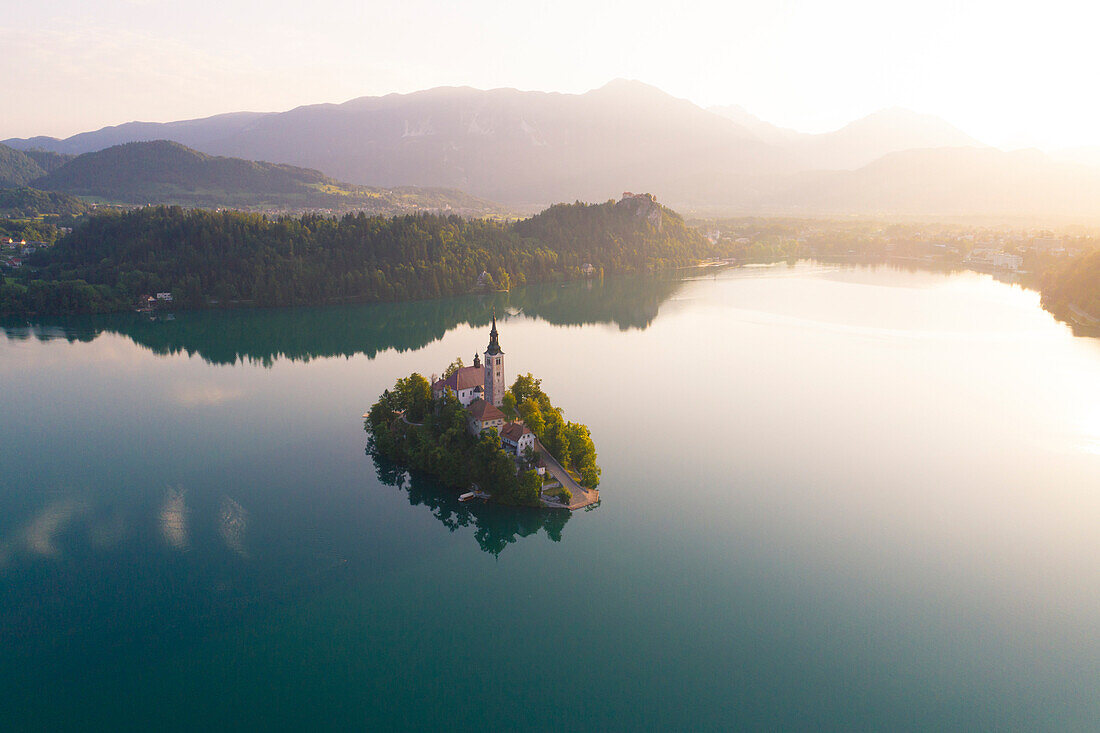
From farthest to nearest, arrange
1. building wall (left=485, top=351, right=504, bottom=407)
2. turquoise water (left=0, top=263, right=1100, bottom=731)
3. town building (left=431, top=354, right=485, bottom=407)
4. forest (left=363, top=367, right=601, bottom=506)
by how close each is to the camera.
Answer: town building (left=431, top=354, right=485, bottom=407)
building wall (left=485, top=351, right=504, bottom=407)
forest (left=363, top=367, right=601, bottom=506)
turquoise water (left=0, top=263, right=1100, bottom=731)

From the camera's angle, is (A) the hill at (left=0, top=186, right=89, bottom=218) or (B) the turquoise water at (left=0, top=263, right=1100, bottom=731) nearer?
(B) the turquoise water at (left=0, top=263, right=1100, bottom=731)

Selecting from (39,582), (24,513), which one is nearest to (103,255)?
(24,513)

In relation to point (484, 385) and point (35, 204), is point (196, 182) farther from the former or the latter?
point (484, 385)

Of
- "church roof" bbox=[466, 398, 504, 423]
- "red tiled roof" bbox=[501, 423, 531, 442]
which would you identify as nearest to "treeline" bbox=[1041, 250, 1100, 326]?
"red tiled roof" bbox=[501, 423, 531, 442]

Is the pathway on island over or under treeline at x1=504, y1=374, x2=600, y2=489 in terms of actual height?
under

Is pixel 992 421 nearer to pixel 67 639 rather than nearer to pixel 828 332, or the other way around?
pixel 828 332

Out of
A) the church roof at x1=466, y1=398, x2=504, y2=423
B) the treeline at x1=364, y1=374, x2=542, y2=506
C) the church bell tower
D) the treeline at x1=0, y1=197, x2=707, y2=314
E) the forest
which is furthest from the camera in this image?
the treeline at x1=0, y1=197, x2=707, y2=314

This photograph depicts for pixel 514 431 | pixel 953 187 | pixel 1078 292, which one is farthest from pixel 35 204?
pixel 953 187

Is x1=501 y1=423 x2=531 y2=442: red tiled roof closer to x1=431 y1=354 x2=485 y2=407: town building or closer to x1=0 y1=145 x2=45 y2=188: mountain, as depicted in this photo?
x1=431 y1=354 x2=485 y2=407: town building
